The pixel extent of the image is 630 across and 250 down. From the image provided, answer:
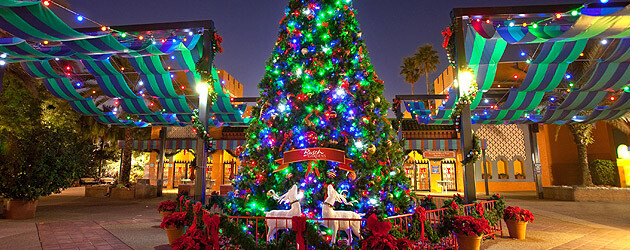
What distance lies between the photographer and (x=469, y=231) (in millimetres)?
5906

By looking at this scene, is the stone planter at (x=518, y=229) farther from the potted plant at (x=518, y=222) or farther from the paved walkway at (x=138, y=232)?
the paved walkway at (x=138, y=232)

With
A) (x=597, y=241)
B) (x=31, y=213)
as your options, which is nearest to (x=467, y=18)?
(x=597, y=241)

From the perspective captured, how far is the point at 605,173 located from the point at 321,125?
2740 cm

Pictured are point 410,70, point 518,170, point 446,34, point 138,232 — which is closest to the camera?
point 138,232

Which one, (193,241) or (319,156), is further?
(319,156)

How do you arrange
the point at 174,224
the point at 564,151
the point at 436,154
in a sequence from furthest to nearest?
the point at 564,151 < the point at 436,154 < the point at 174,224

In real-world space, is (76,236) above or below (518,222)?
below

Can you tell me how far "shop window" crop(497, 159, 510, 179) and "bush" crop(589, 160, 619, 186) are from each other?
250 inches

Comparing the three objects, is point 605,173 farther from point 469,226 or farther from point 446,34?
point 469,226

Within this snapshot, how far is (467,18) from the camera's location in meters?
8.79

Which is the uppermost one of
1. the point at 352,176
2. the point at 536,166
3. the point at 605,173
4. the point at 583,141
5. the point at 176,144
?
the point at 176,144

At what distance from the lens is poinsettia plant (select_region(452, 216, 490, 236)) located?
5848 millimetres

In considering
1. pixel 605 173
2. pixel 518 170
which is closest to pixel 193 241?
pixel 518 170

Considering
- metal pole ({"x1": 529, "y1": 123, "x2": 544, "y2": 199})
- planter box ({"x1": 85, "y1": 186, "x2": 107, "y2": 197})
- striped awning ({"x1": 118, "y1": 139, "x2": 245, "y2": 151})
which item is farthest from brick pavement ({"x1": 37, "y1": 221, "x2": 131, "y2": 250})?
metal pole ({"x1": 529, "y1": 123, "x2": 544, "y2": 199})
